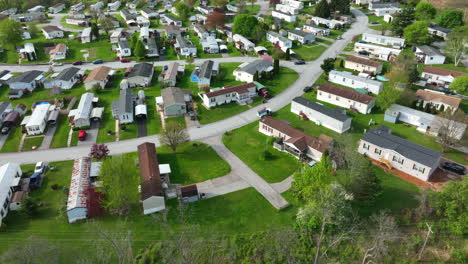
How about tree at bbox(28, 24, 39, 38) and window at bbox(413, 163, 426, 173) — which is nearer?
window at bbox(413, 163, 426, 173)

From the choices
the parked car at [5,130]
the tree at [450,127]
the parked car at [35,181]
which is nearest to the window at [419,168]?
the tree at [450,127]

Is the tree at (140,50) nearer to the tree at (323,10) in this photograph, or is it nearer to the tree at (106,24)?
the tree at (106,24)

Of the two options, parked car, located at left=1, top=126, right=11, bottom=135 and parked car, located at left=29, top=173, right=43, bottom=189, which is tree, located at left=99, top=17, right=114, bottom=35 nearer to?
parked car, located at left=1, top=126, right=11, bottom=135

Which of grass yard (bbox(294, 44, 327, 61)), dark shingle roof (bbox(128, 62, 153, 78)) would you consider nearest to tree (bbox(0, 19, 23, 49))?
dark shingle roof (bbox(128, 62, 153, 78))

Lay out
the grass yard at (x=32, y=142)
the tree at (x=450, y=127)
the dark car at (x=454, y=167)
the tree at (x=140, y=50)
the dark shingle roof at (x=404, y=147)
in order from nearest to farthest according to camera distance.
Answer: the dark shingle roof at (x=404, y=147)
the dark car at (x=454, y=167)
the tree at (x=450, y=127)
the grass yard at (x=32, y=142)
the tree at (x=140, y=50)

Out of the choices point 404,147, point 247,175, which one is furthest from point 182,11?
point 404,147

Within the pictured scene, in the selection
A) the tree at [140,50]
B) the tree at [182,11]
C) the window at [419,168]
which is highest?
the tree at [182,11]
